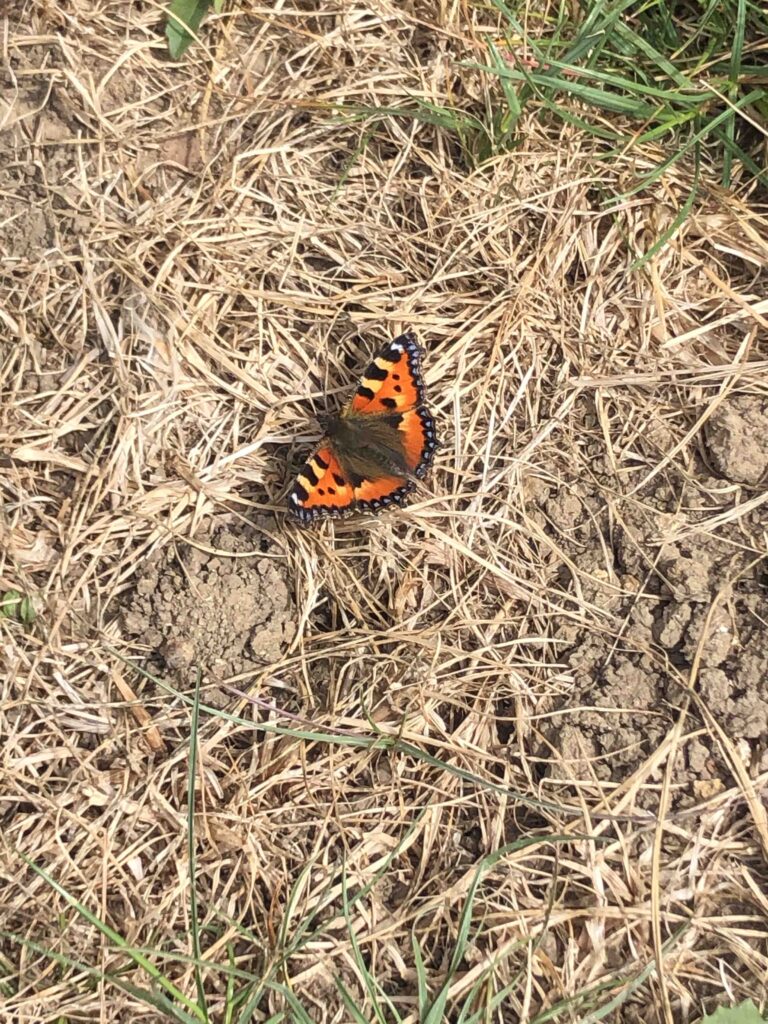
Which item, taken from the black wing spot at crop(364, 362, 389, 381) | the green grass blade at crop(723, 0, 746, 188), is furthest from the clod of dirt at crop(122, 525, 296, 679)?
the green grass blade at crop(723, 0, 746, 188)

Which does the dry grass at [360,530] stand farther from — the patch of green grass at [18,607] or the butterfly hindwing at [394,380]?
the butterfly hindwing at [394,380]

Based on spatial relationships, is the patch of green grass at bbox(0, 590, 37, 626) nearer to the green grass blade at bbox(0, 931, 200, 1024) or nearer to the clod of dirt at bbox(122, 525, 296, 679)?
the clod of dirt at bbox(122, 525, 296, 679)

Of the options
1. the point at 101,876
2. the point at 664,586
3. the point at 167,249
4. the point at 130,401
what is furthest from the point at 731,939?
the point at 167,249

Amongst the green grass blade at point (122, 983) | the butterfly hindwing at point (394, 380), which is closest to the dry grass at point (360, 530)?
the green grass blade at point (122, 983)

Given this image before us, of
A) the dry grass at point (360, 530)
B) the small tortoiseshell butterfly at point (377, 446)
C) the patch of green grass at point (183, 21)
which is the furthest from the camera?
the patch of green grass at point (183, 21)

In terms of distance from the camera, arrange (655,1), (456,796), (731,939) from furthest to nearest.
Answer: (655,1) → (456,796) → (731,939)

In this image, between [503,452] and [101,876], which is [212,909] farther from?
[503,452]

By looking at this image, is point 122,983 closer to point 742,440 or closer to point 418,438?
point 418,438
